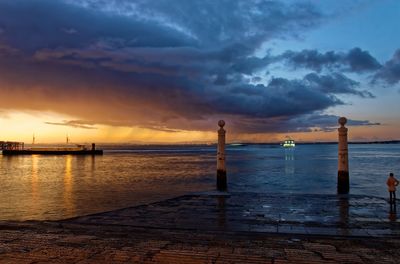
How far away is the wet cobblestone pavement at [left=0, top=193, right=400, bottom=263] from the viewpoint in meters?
7.03

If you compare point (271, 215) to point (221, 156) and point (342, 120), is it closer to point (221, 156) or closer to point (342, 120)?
point (221, 156)

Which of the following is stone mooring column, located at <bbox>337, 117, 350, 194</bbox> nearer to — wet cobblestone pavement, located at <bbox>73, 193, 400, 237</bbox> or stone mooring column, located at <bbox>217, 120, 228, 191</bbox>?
wet cobblestone pavement, located at <bbox>73, 193, 400, 237</bbox>

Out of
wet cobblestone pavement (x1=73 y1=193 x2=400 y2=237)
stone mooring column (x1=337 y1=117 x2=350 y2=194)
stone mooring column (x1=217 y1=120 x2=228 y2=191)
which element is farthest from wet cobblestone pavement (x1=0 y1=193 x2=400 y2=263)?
stone mooring column (x1=217 y1=120 x2=228 y2=191)

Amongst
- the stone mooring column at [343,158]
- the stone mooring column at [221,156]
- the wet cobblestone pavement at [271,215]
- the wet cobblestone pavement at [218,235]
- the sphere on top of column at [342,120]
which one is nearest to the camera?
the wet cobblestone pavement at [218,235]

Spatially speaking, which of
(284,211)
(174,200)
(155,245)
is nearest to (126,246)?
(155,245)

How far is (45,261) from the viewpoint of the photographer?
21.6ft

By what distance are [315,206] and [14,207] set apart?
1576 centimetres

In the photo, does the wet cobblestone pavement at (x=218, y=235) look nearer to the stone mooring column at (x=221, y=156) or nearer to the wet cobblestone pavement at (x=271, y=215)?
the wet cobblestone pavement at (x=271, y=215)

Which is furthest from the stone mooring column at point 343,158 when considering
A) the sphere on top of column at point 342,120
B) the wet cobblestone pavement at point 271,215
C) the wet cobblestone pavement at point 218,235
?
the wet cobblestone pavement at point 218,235

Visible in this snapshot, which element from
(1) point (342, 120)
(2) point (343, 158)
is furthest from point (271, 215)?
(1) point (342, 120)

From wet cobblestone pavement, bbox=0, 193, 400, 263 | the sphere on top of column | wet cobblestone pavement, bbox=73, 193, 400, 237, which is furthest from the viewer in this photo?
the sphere on top of column

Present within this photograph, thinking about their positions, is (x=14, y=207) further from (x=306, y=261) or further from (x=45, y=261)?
(x=306, y=261)

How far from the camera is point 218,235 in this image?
9398 millimetres

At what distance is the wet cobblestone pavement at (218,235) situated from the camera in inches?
277
